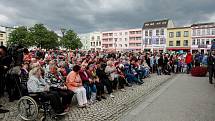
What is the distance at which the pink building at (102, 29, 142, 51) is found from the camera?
97.1 m

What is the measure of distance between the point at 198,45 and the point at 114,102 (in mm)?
65579

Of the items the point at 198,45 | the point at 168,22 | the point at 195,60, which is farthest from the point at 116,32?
the point at 195,60

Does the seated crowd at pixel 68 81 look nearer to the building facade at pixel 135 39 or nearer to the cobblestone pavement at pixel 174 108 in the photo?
the cobblestone pavement at pixel 174 108

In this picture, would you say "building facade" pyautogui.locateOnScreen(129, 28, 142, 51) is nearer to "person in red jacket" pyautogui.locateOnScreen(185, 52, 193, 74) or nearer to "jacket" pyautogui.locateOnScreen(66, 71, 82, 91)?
"person in red jacket" pyautogui.locateOnScreen(185, 52, 193, 74)

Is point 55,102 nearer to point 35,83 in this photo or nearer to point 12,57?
point 35,83

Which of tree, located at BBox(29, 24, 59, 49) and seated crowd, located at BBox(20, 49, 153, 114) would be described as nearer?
seated crowd, located at BBox(20, 49, 153, 114)

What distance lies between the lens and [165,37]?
77.1 meters

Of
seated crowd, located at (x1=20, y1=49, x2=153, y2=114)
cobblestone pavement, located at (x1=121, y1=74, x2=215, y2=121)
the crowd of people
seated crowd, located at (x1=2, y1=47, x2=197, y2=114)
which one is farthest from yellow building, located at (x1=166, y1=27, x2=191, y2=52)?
cobblestone pavement, located at (x1=121, y1=74, x2=215, y2=121)

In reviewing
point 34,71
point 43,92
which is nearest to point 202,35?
point 34,71

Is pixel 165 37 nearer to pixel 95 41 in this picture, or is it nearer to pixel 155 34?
pixel 155 34

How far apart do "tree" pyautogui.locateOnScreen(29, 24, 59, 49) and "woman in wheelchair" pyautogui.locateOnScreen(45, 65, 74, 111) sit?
62.6 meters

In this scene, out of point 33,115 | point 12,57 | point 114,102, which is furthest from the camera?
point 114,102

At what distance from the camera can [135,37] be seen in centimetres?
9744

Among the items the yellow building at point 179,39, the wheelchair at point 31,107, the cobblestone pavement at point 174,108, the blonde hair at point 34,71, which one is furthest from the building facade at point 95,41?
the wheelchair at point 31,107
